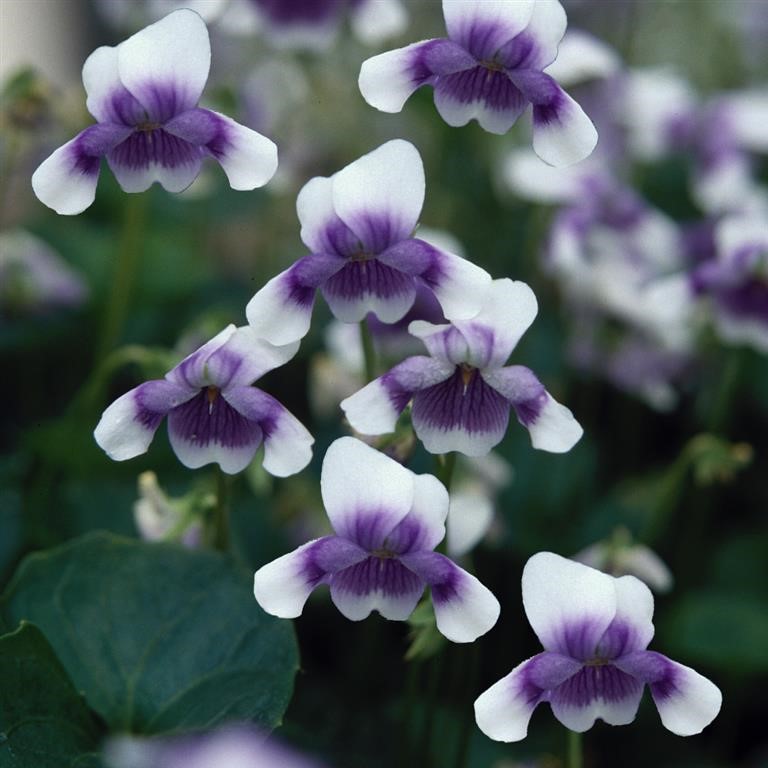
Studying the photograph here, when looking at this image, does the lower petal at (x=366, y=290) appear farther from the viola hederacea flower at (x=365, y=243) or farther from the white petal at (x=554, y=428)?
the white petal at (x=554, y=428)

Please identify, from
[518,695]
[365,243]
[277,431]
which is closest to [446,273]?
[365,243]

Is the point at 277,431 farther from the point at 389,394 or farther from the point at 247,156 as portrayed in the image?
the point at 247,156

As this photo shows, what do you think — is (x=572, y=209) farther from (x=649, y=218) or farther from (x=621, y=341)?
(x=621, y=341)

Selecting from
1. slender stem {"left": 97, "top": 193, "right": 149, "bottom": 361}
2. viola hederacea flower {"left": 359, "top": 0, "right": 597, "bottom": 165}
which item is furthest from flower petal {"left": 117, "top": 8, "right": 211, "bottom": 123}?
slender stem {"left": 97, "top": 193, "right": 149, "bottom": 361}

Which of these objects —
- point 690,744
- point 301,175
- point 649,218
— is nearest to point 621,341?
point 649,218

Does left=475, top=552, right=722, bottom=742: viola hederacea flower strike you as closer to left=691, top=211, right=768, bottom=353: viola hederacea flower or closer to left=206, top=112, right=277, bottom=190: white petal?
left=206, top=112, right=277, bottom=190: white petal

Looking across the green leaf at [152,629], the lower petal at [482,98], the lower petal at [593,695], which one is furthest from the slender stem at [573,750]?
the lower petal at [482,98]

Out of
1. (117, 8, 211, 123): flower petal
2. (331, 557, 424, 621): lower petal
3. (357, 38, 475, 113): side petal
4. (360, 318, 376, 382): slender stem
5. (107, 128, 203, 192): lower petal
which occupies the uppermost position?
(117, 8, 211, 123): flower petal
